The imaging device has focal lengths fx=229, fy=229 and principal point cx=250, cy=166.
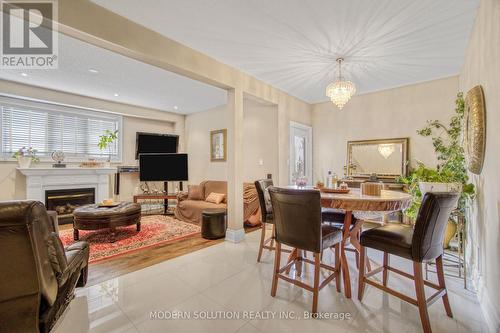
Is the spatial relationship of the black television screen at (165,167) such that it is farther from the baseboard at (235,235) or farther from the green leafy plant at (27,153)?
the baseboard at (235,235)

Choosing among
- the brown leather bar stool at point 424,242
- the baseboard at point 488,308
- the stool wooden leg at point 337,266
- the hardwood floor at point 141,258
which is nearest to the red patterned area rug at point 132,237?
the hardwood floor at point 141,258

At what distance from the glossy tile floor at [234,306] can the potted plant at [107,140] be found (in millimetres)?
3945

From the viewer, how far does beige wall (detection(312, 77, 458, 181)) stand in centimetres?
401

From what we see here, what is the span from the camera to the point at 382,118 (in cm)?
457

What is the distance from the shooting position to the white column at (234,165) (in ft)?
11.7

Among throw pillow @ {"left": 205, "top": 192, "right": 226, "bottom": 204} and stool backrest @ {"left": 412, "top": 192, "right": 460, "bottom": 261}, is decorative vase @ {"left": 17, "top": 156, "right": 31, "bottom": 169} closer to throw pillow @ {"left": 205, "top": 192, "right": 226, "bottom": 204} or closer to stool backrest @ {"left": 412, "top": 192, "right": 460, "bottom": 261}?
throw pillow @ {"left": 205, "top": 192, "right": 226, "bottom": 204}

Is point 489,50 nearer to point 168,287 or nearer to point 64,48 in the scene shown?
point 168,287

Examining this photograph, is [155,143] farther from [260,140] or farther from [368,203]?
[368,203]

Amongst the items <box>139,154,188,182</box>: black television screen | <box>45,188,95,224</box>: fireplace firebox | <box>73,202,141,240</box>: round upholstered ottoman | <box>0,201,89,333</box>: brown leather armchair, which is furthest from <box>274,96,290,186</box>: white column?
<box>45,188,95,224</box>: fireplace firebox

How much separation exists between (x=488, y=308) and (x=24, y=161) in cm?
665

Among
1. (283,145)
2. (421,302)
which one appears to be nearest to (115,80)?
(283,145)

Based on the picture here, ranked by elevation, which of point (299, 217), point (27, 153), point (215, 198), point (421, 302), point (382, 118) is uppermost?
point (382, 118)

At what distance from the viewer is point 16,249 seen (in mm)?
1073

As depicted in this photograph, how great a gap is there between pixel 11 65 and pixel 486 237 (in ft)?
20.5
